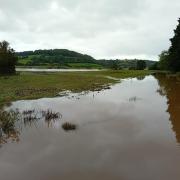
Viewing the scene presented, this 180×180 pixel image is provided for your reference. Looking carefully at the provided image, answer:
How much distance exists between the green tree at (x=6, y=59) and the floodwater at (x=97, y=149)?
50.4 metres

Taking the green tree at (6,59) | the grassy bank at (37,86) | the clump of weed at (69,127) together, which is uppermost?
the green tree at (6,59)

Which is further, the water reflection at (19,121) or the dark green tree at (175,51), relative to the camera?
the dark green tree at (175,51)

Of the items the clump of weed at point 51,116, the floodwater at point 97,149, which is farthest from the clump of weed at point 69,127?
the clump of weed at point 51,116

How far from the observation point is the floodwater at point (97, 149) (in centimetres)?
1093

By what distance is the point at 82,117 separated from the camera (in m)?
20.9

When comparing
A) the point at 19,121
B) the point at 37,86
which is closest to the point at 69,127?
the point at 19,121

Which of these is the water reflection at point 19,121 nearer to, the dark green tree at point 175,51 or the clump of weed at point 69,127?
the clump of weed at point 69,127

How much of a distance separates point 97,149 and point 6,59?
2350 inches

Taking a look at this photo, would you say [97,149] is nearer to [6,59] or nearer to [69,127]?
[69,127]

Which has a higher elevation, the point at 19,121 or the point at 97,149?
the point at 97,149

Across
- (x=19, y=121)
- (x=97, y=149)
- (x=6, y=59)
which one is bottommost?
(x=19, y=121)

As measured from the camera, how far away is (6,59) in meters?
69.2

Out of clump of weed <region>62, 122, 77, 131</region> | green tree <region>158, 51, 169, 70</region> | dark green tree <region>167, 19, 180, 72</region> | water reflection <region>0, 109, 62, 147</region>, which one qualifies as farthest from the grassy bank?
green tree <region>158, 51, 169, 70</region>

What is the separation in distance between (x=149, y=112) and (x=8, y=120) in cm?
1021
